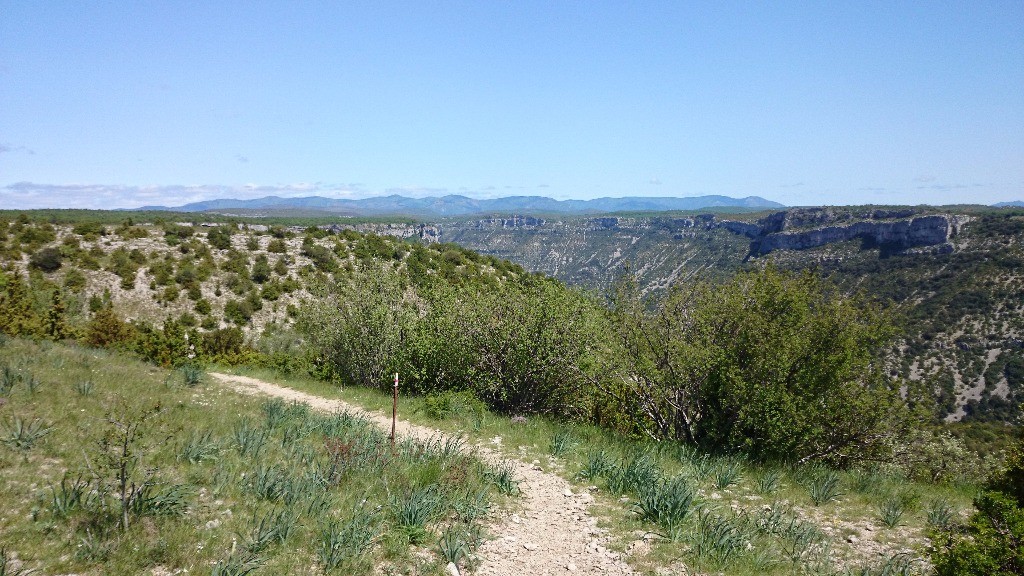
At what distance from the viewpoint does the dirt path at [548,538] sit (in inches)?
231

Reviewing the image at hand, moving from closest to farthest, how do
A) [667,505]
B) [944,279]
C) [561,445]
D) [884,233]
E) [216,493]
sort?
[216,493]
[667,505]
[561,445]
[944,279]
[884,233]

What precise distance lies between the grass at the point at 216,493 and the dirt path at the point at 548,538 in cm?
38

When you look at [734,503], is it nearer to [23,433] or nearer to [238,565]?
[238,565]

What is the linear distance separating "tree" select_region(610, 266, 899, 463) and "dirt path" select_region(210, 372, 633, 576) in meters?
4.98

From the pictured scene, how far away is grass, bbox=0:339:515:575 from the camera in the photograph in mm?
4859

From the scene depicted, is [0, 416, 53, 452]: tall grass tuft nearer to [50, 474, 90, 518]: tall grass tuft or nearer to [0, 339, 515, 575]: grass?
[0, 339, 515, 575]: grass

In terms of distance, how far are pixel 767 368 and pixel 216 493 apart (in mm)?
10652

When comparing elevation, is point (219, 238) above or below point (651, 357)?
above

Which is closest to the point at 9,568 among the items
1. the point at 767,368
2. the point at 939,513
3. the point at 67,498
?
the point at 67,498

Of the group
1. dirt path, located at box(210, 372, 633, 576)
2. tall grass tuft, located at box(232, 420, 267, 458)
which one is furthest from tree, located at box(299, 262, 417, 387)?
dirt path, located at box(210, 372, 633, 576)

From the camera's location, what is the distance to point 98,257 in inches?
1335

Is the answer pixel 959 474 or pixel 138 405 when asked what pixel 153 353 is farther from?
pixel 959 474

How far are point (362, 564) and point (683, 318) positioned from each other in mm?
10130

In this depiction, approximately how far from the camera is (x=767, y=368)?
1100 cm
